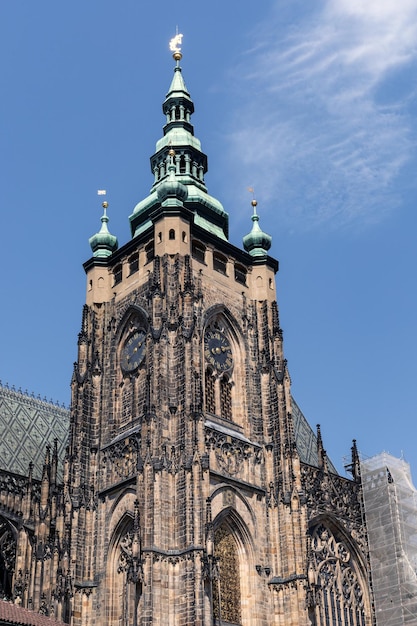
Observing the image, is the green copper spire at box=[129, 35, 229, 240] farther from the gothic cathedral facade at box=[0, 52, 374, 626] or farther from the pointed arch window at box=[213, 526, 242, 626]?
the pointed arch window at box=[213, 526, 242, 626]

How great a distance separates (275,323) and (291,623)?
42.8 feet

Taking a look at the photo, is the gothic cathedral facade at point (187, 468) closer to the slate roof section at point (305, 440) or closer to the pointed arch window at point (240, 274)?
the pointed arch window at point (240, 274)

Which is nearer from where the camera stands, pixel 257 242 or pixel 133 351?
pixel 133 351

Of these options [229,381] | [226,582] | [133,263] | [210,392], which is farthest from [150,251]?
[226,582]

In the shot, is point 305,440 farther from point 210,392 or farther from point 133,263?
point 133,263

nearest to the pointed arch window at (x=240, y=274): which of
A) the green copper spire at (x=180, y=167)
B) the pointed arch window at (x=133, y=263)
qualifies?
the green copper spire at (x=180, y=167)

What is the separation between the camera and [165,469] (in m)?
35.3

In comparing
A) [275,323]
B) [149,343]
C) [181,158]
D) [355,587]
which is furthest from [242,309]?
[355,587]

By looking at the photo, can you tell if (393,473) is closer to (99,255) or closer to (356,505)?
(356,505)

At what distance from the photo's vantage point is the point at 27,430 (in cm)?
4725

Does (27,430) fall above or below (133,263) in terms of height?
below

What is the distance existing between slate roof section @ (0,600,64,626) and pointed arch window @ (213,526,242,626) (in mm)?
6792

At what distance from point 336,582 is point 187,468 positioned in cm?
1066

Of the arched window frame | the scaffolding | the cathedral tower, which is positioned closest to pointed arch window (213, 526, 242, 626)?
the cathedral tower
